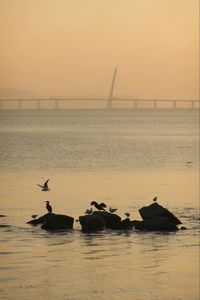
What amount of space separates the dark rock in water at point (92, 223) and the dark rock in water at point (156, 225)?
111cm

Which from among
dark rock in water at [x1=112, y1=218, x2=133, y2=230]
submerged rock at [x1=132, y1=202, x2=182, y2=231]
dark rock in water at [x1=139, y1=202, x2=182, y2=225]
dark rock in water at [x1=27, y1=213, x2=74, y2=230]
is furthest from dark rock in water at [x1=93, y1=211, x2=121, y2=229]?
dark rock in water at [x1=27, y1=213, x2=74, y2=230]

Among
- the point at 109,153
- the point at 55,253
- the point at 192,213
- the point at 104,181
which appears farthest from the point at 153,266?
the point at 109,153

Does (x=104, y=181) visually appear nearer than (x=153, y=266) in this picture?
No

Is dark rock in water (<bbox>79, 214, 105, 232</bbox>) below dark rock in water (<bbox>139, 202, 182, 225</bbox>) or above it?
below

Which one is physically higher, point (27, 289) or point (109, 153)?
point (109, 153)

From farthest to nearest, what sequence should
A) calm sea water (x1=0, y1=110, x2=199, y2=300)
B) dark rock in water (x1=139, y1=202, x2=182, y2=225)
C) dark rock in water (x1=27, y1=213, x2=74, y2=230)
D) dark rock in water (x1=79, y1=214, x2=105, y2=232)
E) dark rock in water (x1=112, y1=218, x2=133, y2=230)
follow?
dark rock in water (x1=139, y1=202, x2=182, y2=225), dark rock in water (x1=112, y1=218, x2=133, y2=230), dark rock in water (x1=27, y1=213, x2=74, y2=230), dark rock in water (x1=79, y1=214, x2=105, y2=232), calm sea water (x1=0, y1=110, x2=199, y2=300)

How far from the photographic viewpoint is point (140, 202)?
3844 cm

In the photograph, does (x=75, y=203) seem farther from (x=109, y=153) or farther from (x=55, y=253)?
(x=109, y=153)

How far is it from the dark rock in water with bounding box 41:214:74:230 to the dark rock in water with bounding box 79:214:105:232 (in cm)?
45

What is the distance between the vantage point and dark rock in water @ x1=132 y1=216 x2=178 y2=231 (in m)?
→ 29.6

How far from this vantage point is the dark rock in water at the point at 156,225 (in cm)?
2961

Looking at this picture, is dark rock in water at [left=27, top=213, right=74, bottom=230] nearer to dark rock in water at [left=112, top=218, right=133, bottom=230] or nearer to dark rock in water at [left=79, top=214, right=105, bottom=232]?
dark rock in water at [left=79, top=214, right=105, bottom=232]

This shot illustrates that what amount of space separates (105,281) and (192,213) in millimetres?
A: 13366

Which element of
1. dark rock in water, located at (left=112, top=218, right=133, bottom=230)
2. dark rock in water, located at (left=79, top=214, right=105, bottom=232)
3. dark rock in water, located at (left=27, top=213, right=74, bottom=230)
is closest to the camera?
dark rock in water, located at (left=79, top=214, right=105, bottom=232)
